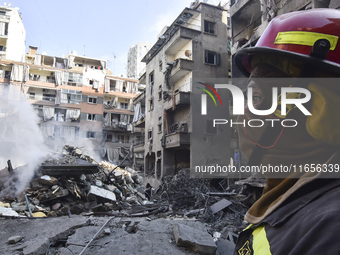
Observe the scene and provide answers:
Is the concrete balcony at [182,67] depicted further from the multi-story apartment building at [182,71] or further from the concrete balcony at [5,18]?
the concrete balcony at [5,18]

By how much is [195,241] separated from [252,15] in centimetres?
1643

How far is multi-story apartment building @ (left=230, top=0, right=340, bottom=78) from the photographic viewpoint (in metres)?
12.8

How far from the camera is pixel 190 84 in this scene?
22.3m

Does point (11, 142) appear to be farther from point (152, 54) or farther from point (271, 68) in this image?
point (152, 54)

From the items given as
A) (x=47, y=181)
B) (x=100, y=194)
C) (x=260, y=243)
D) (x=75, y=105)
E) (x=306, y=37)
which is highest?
(x=75, y=105)

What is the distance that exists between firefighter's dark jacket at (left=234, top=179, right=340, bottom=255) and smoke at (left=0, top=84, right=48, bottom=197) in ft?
36.1

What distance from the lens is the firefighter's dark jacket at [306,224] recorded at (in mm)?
650

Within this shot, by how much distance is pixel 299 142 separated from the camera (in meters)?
0.99

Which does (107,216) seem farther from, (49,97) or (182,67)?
(49,97)

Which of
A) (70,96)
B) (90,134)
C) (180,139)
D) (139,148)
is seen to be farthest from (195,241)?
(70,96)

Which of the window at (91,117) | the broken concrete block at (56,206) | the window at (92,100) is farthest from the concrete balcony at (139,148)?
the broken concrete block at (56,206)

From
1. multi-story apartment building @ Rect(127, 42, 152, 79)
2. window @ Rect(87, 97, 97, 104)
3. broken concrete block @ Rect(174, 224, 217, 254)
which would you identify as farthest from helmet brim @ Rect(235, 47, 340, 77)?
multi-story apartment building @ Rect(127, 42, 152, 79)

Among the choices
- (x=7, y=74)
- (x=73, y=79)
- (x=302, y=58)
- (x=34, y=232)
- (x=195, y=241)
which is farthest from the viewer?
(x=73, y=79)

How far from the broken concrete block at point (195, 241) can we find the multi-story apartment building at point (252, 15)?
37.7 ft
